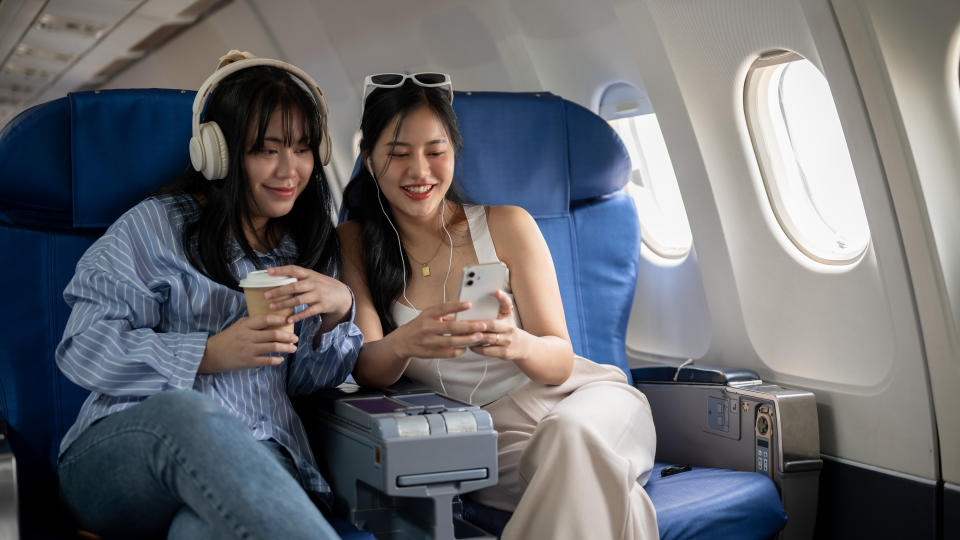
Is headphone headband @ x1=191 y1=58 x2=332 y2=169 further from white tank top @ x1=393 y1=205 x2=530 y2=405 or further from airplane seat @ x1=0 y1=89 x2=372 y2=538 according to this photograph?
white tank top @ x1=393 y1=205 x2=530 y2=405

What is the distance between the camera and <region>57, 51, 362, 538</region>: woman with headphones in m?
1.77

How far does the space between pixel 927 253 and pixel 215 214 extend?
2.03 m

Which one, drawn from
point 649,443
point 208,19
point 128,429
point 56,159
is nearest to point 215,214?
point 56,159

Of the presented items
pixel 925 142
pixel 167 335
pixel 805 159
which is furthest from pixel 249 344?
pixel 805 159

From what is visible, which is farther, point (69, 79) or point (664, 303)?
point (69, 79)

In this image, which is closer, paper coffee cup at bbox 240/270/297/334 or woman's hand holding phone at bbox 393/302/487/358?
paper coffee cup at bbox 240/270/297/334

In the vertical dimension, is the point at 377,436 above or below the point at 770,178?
below

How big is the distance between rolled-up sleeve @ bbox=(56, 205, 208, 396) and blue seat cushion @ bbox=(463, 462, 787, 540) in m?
0.92

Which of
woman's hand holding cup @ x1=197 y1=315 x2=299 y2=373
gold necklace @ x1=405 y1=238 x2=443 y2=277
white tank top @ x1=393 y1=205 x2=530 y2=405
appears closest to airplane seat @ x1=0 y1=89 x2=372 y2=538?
woman's hand holding cup @ x1=197 y1=315 x2=299 y2=373

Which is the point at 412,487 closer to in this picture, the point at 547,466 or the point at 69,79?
the point at 547,466

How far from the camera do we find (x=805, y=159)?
3.50m

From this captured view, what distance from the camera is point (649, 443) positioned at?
2.64 m

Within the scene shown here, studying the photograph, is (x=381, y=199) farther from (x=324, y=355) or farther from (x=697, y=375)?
(x=697, y=375)

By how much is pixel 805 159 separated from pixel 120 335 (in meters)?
2.58
